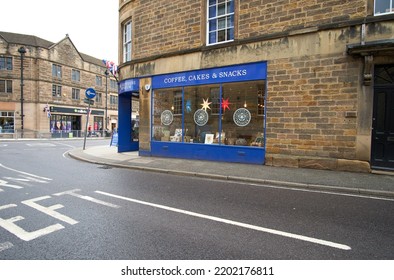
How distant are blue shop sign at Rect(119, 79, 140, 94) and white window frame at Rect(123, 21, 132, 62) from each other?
1.62 meters

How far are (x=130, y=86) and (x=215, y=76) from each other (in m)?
4.92

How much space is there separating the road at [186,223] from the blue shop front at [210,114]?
3.62 meters

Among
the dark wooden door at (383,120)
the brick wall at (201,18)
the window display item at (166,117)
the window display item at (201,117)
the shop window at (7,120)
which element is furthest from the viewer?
the shop window at (7,120)

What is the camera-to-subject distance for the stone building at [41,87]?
106 ft

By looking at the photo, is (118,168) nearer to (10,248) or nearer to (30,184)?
(30,184)

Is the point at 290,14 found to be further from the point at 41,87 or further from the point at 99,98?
the point at 99,98

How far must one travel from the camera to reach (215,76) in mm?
10328

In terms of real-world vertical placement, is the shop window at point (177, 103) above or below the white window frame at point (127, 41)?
below

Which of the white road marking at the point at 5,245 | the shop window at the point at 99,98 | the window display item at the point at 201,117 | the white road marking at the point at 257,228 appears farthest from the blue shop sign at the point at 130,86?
the shop window at the point at 99,98

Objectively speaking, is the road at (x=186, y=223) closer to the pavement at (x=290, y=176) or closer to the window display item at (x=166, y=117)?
the pavement at (x=290, y=176)

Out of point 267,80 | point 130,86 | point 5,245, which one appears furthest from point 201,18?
point 5,245

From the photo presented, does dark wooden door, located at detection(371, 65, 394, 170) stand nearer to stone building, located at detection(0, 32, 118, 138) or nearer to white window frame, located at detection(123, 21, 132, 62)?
white window frame, located at detection(123, 21, 132, 62)

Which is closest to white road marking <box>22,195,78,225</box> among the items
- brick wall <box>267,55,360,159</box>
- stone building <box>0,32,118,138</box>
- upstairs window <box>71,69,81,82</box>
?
brick wall <box>267,55,360,159</box>

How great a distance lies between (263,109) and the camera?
9.57 meters
